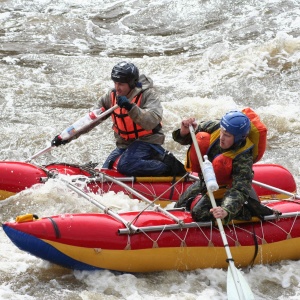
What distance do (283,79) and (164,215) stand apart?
6.45m

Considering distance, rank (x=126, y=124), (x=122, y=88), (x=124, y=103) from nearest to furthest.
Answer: (x=124, y=103), (x=122, y=88), (x=126, y=124)

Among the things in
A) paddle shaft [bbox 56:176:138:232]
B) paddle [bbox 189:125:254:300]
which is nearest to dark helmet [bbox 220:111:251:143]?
paddle [bbox 189:125:254:300]

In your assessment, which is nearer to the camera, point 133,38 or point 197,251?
point 197,251

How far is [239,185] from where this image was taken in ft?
19.9

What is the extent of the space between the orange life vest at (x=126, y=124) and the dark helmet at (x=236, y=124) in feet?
5.37

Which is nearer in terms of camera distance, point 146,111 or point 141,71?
point 146,111

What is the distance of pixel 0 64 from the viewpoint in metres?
12.7

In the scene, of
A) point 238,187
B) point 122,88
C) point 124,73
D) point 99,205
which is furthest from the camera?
point 122,88

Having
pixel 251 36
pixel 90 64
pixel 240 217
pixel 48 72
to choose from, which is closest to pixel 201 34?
pixel 251 36

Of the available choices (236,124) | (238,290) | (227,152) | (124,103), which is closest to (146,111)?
(124,103)

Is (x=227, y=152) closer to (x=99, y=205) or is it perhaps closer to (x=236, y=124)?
(x=236, y=124)

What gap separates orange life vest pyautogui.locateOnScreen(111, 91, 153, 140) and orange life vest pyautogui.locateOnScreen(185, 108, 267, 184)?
1099 mm

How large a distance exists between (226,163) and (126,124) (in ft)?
5.55

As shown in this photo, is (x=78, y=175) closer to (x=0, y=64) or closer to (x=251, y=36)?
(x=0, y=64)
